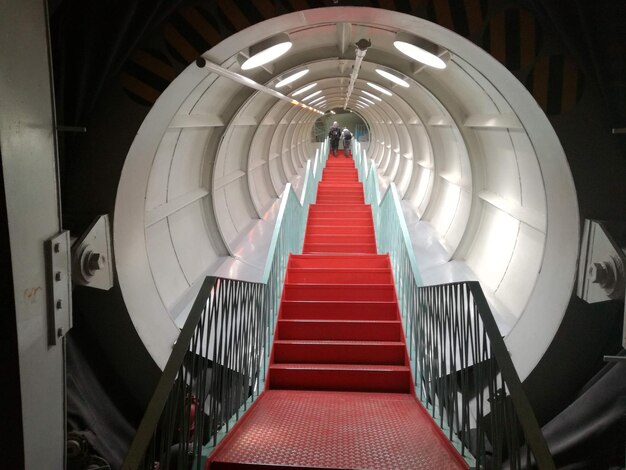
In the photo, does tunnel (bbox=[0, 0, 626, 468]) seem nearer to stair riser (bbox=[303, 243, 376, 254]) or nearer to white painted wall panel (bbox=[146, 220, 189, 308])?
white painted wall panel (bbox=[146, 220, 189, 308])

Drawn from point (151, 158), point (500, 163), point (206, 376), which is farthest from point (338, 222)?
point (206, 376)

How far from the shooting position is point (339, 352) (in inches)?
235

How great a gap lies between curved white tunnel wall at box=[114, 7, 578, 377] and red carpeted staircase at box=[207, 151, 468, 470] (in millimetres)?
1088

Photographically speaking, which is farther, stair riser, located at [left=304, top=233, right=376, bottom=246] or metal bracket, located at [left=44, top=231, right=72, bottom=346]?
stair riser, located at [left=304, top=233, right=376, bottom=246]

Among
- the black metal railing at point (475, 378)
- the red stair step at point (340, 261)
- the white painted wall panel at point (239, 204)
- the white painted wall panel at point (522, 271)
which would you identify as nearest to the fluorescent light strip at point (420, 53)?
the black metal railing at point (475, 378)

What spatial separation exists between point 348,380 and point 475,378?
2189mm

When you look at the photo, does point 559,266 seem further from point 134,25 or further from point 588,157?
point 134,25

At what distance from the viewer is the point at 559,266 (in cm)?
427

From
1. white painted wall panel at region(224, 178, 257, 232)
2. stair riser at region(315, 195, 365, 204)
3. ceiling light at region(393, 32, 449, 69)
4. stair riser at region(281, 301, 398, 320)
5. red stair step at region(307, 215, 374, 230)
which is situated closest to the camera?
ceiling light at region(393, 32, 449, 69)

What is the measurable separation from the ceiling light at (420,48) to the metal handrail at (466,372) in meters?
1.99

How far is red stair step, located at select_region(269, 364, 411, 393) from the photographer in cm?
546

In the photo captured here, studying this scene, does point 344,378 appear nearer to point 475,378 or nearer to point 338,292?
point 338,292

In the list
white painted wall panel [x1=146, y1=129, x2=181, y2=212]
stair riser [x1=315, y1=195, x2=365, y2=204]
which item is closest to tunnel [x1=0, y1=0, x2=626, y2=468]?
white painted wall panel [x1=146, y1=129, x2=181, y2=212]

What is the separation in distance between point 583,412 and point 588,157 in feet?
5.95
